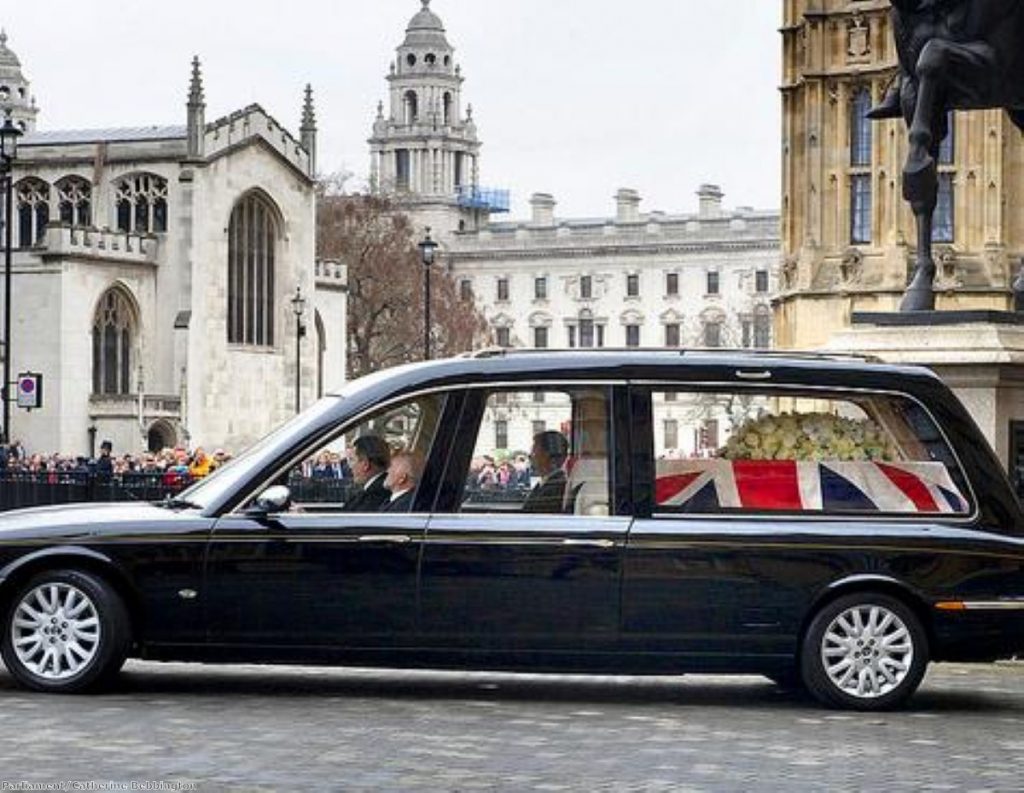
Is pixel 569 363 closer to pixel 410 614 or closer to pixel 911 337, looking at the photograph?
pixel 410 614

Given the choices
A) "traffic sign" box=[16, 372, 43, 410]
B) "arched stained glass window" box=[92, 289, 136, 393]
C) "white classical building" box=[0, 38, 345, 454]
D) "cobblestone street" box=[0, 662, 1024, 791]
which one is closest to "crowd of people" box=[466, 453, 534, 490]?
"cobblestone street" box=[0, 662, 1024, 791]

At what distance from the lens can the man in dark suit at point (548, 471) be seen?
49.8 ft

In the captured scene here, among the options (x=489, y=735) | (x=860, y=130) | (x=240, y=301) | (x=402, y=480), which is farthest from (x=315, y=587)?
(x=240, y=301)

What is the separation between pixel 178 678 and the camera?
16.1 metres

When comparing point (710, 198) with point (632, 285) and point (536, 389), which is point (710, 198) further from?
point (536, 389)

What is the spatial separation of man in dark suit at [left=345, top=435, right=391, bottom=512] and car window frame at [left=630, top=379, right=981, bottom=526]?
1.35m

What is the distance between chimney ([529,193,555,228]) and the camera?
193125 millimetres

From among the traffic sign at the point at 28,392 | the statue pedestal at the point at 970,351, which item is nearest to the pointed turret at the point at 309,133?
the traffic sign at the point at 28,392

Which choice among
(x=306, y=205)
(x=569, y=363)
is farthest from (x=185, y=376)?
(x=569, y=363)

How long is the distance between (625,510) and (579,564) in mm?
424

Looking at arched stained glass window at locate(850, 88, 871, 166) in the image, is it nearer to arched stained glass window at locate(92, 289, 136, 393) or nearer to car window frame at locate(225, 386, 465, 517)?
car window frame at locate(225, 386, 465, 517)

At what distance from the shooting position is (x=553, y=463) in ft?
50.4

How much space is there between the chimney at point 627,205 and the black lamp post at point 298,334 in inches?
3491

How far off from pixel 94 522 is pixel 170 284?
260 ft
